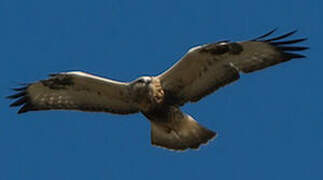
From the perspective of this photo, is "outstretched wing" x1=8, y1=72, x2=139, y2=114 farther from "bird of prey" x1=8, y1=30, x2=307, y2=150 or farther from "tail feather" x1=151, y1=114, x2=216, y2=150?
"tail feather" x1=151, y1=114, x2=216, y2=150

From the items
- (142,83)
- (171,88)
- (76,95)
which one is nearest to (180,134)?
(171,88)

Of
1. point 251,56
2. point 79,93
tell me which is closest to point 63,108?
point 79,93

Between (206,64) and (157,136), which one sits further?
(157,136)

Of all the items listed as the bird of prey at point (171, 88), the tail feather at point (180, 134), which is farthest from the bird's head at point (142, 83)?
the tail feather at point (180, 134)

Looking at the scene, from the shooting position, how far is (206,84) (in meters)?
12.5

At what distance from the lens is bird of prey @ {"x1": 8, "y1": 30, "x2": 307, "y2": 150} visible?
12.2 m

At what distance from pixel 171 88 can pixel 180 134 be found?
83cm

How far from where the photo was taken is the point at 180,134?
42.9ft

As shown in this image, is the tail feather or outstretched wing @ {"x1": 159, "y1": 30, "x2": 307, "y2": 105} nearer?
outstretched wing @ {"x1": 159, "y1": 30, "x2": 307, "y2": 105}

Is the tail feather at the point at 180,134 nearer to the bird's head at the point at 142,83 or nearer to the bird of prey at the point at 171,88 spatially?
the bird of prey at the point at 171,88

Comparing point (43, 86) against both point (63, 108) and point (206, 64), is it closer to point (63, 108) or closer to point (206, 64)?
point (63, 108)

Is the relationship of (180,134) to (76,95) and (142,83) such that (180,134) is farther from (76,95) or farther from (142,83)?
(76,95)

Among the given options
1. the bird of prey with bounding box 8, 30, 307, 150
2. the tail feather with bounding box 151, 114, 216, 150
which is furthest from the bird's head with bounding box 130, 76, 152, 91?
the tail feather with bounding box 151, 114, 216, 150

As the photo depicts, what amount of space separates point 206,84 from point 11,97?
121 inches
